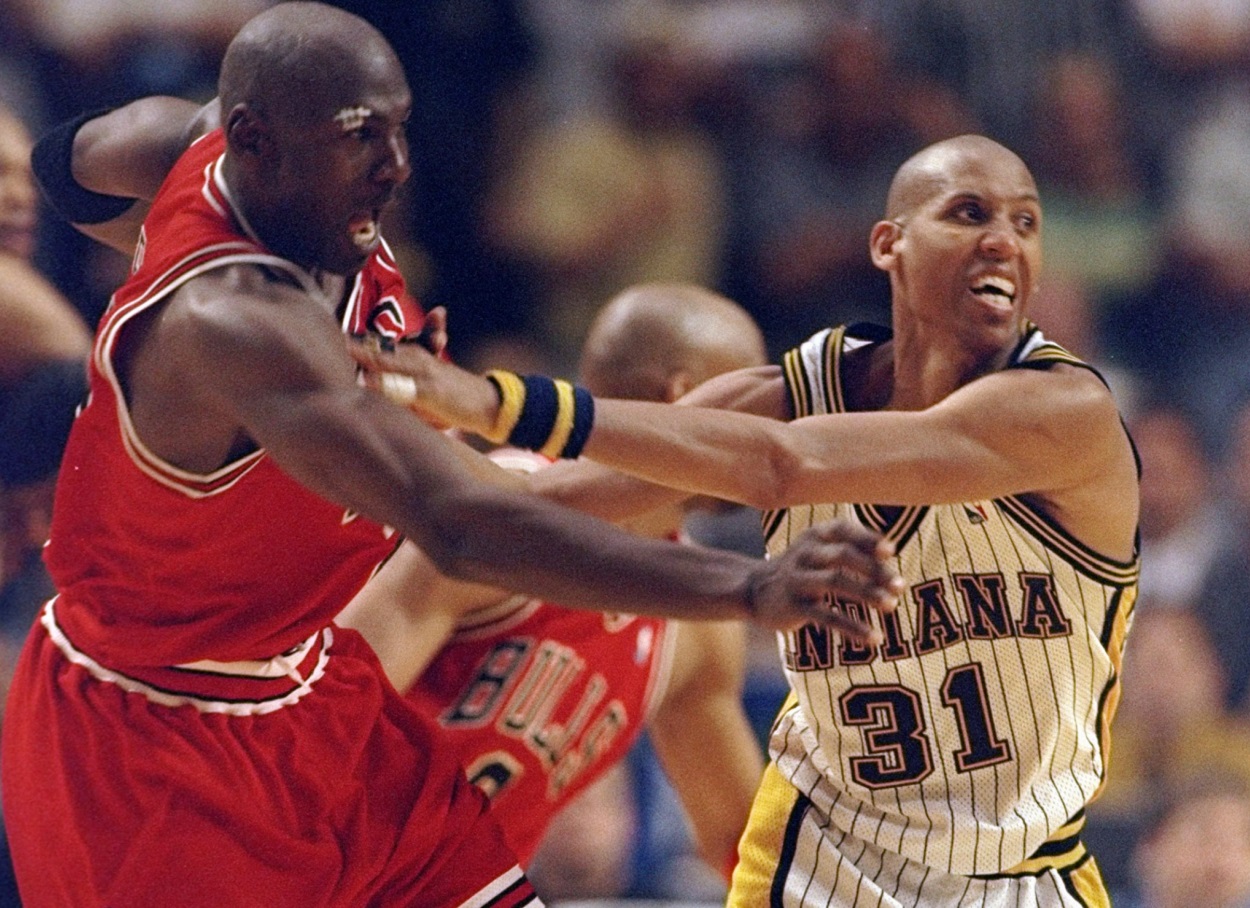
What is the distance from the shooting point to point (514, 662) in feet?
13.4

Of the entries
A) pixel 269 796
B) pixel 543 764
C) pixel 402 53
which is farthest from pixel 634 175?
pixel 269 796

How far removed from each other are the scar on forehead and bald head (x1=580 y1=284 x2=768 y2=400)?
5.28ft

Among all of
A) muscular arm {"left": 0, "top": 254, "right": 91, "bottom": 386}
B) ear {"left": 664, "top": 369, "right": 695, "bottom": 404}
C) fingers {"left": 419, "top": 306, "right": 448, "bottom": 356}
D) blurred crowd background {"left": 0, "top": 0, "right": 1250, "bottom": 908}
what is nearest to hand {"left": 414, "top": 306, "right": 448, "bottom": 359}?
fingers {"left": 419, "top": 306, "right": 448, "bottom": 356}

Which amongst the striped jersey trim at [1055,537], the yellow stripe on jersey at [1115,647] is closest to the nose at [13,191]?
the striped jersey trim at [1055,537]

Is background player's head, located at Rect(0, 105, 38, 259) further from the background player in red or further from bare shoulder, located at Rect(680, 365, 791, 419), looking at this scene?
bare shoulder, located at Rect(680, 365, 791, 419)

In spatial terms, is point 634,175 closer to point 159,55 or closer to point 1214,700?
point 159,55

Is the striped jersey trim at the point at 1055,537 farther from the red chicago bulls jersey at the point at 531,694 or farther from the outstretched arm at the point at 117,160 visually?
the outstretched arm at the point at 117,160

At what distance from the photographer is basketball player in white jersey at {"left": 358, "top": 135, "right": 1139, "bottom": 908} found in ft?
10.3

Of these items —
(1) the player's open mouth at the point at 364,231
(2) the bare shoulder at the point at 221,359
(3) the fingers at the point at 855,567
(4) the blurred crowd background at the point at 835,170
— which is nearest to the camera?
(3) the fingers at the point at 855,567

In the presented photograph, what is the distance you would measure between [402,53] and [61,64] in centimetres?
112

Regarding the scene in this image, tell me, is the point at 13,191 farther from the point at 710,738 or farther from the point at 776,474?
the point at 776,474

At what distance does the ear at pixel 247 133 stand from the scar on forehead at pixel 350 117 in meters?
0.12

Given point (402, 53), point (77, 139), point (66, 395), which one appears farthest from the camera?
point (402, 53)

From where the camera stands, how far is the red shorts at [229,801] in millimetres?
2877
